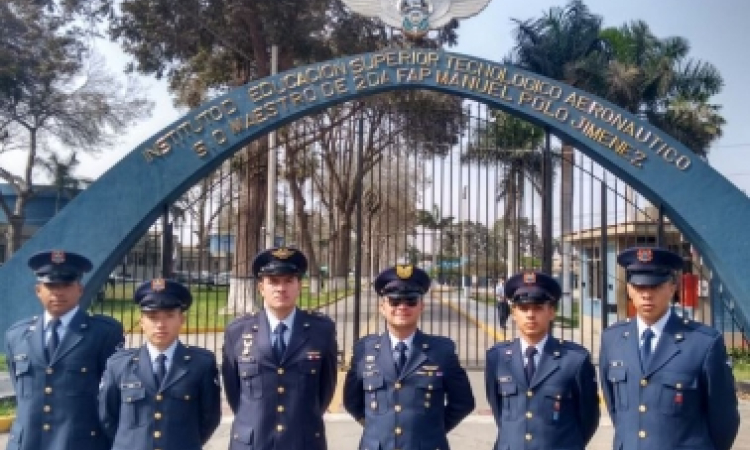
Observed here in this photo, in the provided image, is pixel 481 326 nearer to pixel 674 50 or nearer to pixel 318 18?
pixel 318 18

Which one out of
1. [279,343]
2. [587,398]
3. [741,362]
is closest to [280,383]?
[279,343]

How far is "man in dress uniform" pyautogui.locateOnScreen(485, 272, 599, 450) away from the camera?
360cm

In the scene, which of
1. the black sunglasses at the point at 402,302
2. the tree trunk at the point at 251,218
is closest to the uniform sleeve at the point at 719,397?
the black sunglasses at the point at 402,302

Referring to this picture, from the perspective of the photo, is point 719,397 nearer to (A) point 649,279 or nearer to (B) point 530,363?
(A) point 649,279

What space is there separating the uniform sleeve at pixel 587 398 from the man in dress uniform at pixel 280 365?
1.15m

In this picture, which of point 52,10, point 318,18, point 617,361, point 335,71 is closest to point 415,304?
point 617,361

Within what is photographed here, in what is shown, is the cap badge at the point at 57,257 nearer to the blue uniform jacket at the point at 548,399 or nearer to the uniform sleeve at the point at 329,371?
the uniform sleeve at the point at 329,371

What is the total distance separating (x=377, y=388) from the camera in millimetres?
3756

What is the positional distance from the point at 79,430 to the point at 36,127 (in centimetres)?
2039

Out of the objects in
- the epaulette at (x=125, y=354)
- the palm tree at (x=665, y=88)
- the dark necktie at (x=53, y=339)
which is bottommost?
the epaulette at (x=125, y=354)

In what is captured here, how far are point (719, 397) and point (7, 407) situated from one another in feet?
20.3

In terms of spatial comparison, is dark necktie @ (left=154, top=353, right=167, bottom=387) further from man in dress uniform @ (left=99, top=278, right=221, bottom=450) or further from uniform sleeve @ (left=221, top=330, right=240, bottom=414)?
uniform sleeve @ (left=221, top=330, right=240, bottom=414)

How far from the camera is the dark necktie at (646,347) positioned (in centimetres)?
358

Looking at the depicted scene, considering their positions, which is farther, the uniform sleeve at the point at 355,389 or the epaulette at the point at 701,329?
the uniform sleeve at the point at 355,389
